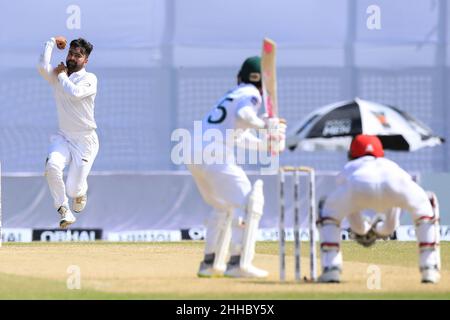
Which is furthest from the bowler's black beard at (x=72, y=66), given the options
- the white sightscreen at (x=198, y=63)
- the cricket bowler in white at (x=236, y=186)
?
the white sightscreen at (x=198, y=63)

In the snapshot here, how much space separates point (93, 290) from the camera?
10.6 metres

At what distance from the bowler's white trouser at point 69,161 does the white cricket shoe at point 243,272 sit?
4.08m

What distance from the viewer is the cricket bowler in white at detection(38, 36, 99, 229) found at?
15008 millimetres

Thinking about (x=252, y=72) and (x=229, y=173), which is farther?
(x=252, y=72)

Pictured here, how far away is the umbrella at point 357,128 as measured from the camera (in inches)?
829

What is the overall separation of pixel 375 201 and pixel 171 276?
1921 mm

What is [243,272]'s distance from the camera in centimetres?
1135

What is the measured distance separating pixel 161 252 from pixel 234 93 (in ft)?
13.1

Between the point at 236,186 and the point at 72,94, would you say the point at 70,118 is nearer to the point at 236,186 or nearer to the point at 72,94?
the point at 72,94

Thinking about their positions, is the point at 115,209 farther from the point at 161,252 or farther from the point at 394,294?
the point at 394,294

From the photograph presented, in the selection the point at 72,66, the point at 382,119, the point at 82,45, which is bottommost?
the point at 382,119

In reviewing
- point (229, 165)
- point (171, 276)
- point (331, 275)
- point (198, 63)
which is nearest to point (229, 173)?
point (229, 165)

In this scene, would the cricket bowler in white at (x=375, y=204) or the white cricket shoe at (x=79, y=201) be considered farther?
the white cricket shoe at (x=79, y=201)

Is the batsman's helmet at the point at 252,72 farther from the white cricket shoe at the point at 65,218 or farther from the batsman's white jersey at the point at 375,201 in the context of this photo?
the white cricket shoe at the point at 65,218
